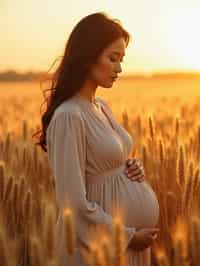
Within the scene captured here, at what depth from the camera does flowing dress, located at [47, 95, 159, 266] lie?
200cm

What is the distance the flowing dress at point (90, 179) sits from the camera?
200 cm

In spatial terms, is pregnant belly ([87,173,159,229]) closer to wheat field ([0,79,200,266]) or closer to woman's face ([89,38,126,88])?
wheat field ([0,79,200,266])

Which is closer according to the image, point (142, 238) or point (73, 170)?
point (73, 170)

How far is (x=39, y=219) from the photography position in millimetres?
2584

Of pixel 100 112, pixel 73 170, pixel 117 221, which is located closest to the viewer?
pixel 117 221

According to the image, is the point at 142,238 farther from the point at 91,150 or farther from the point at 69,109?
the point at 69,109

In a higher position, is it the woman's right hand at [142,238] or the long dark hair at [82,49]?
the long dark hair at [82,49]

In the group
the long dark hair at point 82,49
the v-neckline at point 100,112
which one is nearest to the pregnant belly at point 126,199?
the v-neckline at point 100,112

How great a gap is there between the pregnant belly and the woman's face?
315 millimetres

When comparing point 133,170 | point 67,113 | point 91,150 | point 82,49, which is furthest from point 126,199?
point 82,49

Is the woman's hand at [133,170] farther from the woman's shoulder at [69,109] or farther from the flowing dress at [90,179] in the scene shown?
the woman's shoulder at [69,109]

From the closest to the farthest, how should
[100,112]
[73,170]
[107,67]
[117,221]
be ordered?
[117,221] → [73,170] → [107,67] → [100,112]

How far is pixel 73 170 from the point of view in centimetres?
199

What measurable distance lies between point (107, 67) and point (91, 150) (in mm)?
266
